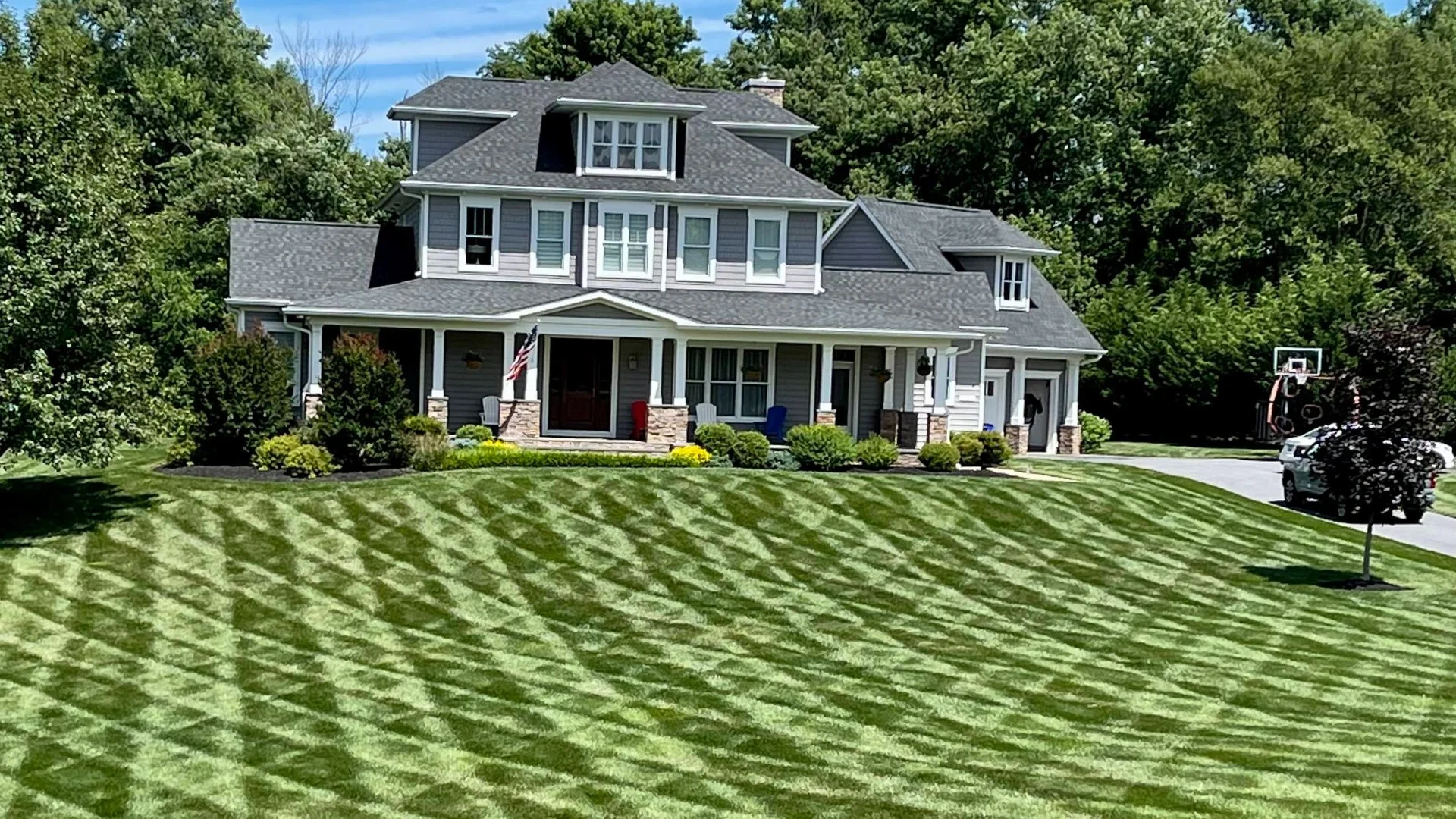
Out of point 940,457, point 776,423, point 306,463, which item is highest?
point 776,423

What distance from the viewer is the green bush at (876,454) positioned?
32.9 m

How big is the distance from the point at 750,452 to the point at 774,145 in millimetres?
13379

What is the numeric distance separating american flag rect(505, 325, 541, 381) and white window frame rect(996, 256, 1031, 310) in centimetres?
1673

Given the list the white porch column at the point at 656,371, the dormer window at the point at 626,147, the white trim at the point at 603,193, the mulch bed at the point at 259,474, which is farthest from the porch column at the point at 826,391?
the mulch bed at the point at 259,474

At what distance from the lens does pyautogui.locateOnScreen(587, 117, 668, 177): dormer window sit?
121 feet

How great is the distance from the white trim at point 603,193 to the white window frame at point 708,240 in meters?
0.51

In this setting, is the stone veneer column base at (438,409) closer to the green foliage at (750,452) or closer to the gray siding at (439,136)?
the green foliage at (750,452)

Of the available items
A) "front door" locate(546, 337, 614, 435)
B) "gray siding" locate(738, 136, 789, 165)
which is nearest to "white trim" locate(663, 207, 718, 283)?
"front door" locate(546, 337, 614, 435)

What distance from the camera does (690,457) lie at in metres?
32.1

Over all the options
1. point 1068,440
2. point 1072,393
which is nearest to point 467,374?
point 1068,440

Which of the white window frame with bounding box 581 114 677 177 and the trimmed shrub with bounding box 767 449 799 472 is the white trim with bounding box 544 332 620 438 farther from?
the trimmed shrub with bounding box 767 449 799 472

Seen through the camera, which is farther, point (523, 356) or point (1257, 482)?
point (1257, 482)

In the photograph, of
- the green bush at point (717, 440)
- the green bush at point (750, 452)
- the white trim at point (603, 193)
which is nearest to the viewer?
the green bush at point (750, 452)

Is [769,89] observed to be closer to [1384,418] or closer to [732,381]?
[732,381]
